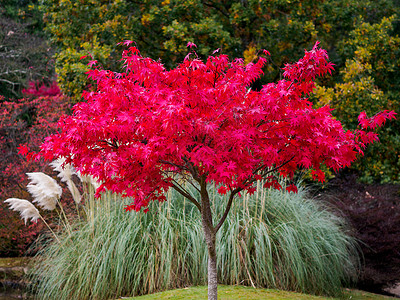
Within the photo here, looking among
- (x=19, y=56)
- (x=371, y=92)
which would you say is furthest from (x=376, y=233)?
(x=19, y=56)

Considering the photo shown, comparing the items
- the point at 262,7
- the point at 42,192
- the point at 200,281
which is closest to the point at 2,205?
the point at 42,192

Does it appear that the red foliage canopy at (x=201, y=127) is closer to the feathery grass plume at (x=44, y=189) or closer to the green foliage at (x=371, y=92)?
the feathery grass plume at (x=44, y=189)

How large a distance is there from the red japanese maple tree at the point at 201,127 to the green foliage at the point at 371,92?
546 cm

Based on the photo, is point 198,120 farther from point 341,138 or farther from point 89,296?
point 89,296

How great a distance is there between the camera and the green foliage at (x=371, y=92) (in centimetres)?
954

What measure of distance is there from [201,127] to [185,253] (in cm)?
291

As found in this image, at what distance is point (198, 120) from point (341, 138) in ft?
4.85

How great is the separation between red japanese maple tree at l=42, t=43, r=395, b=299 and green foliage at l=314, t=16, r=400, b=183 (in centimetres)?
546

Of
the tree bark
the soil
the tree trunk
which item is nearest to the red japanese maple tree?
the tree bark

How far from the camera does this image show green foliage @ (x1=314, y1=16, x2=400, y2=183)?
954cm

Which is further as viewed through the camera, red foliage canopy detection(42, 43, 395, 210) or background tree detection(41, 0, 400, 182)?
background tree detection(41, 0, 400, 182)

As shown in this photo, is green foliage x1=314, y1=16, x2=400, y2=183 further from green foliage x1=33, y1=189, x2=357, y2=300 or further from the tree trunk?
the tree trunk

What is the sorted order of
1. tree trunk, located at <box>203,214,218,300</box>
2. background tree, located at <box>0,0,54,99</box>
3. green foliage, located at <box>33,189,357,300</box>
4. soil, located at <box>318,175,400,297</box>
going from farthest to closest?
background tree, located at <box>0,0,54,99</box> → soil, located at <box>318,175,400,297</box> → green foliage, located at <box>33,189,357,300</box> → tree trunk, located at <box>203,214,218,300</box>

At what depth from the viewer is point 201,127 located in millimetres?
3441
